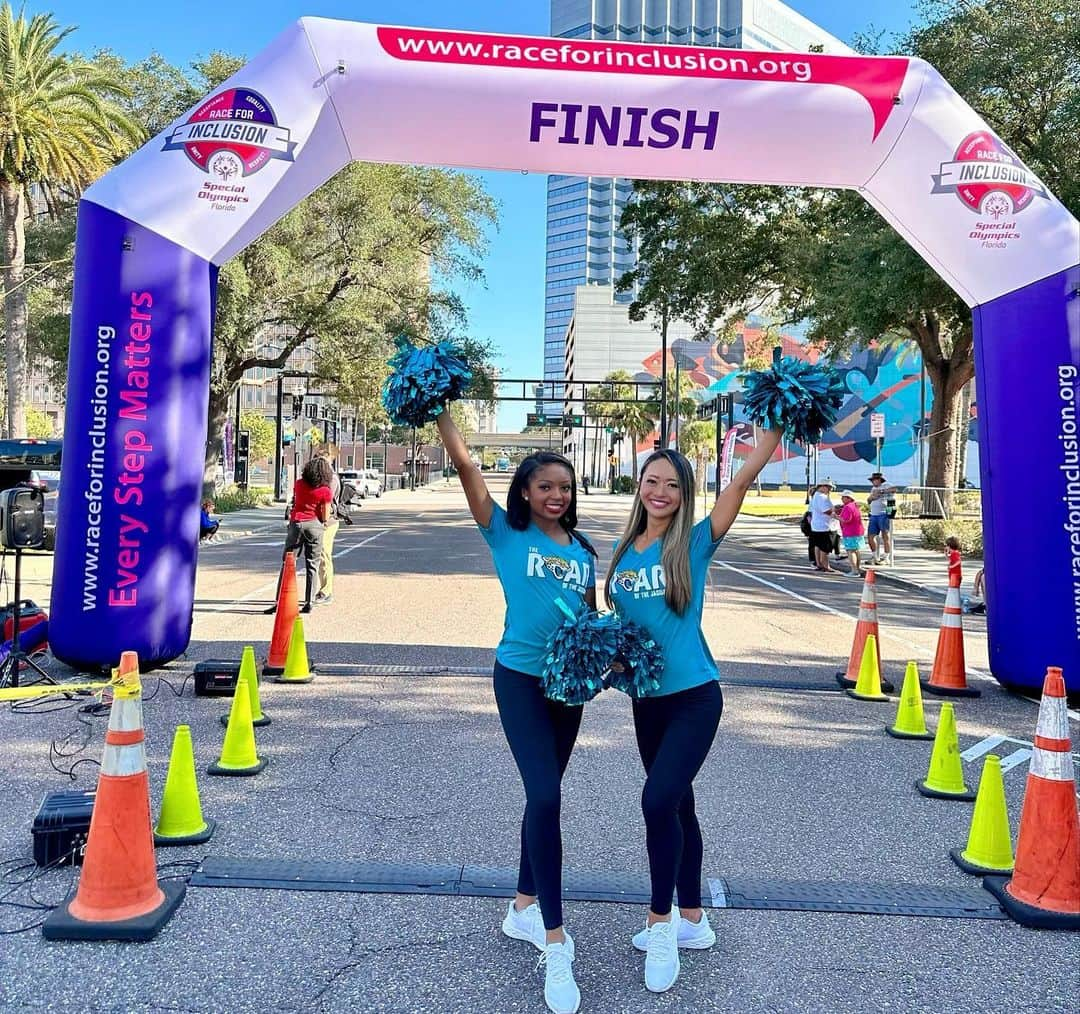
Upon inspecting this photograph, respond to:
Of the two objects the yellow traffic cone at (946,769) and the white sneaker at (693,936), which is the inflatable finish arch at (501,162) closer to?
the yellow traffic cone at (946,769)

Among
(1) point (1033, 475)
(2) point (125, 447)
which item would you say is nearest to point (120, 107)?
(2) point (125, 447)

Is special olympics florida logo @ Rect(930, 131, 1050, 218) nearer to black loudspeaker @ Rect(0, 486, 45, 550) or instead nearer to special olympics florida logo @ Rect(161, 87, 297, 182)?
special olympics florida logo @ Rect(161, 87, 297, 182)

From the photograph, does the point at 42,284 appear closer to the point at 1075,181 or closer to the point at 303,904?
the point at 1075,181

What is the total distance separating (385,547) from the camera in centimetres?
2180

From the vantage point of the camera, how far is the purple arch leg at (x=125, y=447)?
721cm

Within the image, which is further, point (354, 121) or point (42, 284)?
point (42, 284)

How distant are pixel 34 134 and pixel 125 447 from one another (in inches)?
795

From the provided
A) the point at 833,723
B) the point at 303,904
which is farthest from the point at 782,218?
the point at 303,904

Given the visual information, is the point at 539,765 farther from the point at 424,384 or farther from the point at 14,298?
the point at 14,298

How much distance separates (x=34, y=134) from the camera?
909 inches

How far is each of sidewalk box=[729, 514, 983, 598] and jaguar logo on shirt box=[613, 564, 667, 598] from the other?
13266 millimetres

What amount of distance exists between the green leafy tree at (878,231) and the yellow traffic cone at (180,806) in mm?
15613

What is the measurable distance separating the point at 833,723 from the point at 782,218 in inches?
820

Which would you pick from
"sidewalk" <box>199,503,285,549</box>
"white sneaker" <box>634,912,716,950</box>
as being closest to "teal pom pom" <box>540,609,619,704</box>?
"white sneaker" <box>634,912,716,950</box>
